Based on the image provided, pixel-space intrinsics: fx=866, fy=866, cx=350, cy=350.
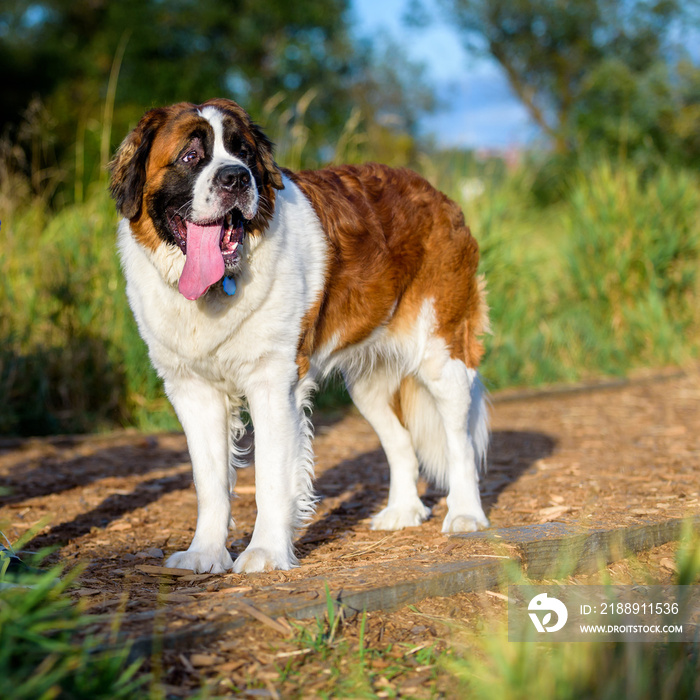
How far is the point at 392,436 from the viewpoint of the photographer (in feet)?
15.1

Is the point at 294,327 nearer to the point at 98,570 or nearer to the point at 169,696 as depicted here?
the point at 98,570

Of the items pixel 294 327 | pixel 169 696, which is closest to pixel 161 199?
pixel 294 327

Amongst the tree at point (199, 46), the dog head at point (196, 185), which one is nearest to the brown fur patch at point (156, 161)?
the dog head at point (196, 185)

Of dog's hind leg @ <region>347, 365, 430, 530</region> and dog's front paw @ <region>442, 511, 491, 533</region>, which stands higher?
dog's hind leg @ <region>347, 365, 430, 530</region>

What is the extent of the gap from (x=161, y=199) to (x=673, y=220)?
784 centimetres

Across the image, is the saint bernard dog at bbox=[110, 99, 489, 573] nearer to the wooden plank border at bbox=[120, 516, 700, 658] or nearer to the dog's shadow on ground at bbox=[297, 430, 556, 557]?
the dog's shadow on ground at bbox=[297, 430, 556, 557]

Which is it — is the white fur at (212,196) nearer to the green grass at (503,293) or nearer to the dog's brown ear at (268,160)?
the dog's brown ear at (268,160)

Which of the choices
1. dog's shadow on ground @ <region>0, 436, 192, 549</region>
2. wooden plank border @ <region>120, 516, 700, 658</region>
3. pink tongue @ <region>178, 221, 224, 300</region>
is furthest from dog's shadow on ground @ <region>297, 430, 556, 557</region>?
pink tongue @ <region>178, 221, 224, 300</region>

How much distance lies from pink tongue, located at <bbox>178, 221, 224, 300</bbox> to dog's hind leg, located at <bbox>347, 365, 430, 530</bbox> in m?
1.44

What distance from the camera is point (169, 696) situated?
2.19 m

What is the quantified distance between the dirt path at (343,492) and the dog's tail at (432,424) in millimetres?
285

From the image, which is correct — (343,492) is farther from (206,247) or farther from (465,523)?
(206,247)

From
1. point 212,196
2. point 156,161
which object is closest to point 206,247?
point 212,196

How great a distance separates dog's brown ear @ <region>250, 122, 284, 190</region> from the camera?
3.62 metres
